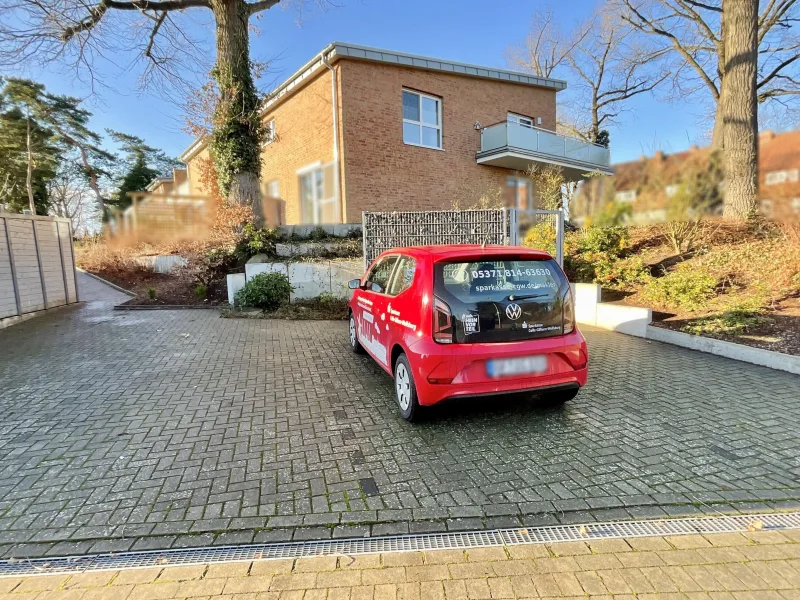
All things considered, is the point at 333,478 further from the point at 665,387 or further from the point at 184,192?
the point at 184,192

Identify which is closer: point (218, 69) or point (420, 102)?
point (218, 69)

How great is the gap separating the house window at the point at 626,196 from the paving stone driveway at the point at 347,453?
→ 2333mm

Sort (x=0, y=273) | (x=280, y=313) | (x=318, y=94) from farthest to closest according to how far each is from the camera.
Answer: (x=318, y=94), (x=280, y=313), (x=0, y=273)

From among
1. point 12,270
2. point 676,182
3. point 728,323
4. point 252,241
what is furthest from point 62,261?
point 728,323

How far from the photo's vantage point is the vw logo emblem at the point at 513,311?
3.45 metres

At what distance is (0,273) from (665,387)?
1139 cm

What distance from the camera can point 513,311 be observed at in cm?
346

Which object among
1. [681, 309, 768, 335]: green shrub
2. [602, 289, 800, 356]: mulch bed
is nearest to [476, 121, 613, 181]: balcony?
[602, 289, 800, 356]: mulch bed

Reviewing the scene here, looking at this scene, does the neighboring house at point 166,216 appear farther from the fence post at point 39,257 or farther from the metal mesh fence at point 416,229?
the metal mesh fence at point 416,229

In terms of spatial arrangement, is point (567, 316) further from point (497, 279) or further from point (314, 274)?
point (314, 274)

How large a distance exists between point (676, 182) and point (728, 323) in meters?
2.20

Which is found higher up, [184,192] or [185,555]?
[184,192]

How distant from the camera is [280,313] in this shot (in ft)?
30.8

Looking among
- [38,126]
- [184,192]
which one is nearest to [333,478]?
[184,192]
